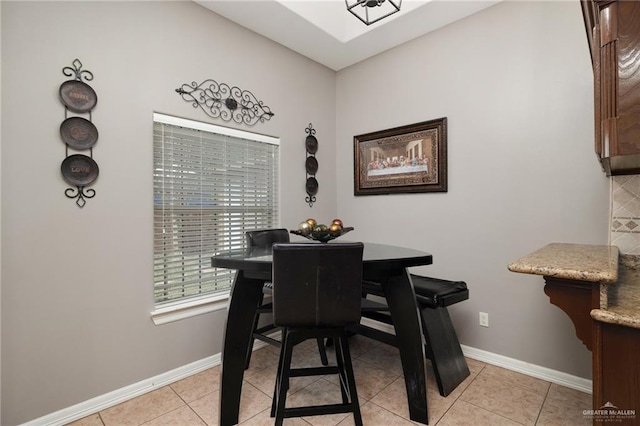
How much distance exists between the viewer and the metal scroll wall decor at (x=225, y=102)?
7.67 feet

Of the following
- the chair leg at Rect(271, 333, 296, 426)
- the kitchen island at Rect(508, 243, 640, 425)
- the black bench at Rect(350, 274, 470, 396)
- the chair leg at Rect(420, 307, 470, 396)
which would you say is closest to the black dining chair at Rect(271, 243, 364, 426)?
the chair leg at Rect(271, 333, 296, 426)

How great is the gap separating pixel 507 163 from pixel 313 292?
1923 mm

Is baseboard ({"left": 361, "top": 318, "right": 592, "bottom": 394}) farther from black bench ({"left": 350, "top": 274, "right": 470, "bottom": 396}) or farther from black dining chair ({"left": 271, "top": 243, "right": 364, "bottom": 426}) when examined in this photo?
black dining chair ({"left": 271, "top": 243, "right": 364, "bottom": 426})

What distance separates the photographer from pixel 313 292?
1.42m

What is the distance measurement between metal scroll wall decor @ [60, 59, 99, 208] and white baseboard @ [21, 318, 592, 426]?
48.6 inches

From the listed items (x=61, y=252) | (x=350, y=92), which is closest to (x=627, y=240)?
(x=350, y=92)

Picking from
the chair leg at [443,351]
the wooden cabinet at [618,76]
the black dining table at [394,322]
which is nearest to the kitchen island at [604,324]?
the wooden cabinet at [618,76]

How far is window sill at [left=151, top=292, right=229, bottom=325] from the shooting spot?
2.15 metres

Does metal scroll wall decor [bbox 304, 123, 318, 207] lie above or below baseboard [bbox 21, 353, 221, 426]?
above

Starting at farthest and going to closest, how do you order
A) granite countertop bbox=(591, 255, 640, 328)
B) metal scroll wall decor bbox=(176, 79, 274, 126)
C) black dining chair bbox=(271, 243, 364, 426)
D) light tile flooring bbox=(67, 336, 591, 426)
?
metal scroll wall decor bbox=(176, 79, 274, 126) < light tile flooring bbox=(67, 336, 591, 426) < black dining chair bbox=(271, 243, 364, 426) < granite countertop bbox=(591, 255, 640, 328)

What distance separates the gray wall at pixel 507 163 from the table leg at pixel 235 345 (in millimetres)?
1758

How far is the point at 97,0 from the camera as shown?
188 cm

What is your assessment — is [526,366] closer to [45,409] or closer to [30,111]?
[45,409]

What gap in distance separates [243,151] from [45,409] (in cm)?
214
